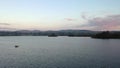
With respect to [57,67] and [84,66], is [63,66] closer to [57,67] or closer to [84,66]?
[57,67]

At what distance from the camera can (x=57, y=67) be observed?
1313 inches

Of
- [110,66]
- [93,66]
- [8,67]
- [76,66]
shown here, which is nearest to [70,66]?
[76,66]

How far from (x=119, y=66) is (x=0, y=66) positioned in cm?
1921

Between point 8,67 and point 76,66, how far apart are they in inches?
427

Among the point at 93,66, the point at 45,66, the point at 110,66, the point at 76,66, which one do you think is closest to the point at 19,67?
the point at 45,66

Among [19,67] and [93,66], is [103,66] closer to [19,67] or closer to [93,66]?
[93,66]

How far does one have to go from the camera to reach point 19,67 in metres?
33.6

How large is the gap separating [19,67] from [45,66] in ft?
13.4

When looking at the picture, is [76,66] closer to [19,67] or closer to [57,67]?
[57,67]

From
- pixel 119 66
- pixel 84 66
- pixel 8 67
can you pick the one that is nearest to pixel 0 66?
pixel 8 67

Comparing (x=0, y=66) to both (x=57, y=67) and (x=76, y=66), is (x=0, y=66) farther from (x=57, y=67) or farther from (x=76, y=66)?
(x=76, y=66)

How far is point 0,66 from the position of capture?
34719 mm

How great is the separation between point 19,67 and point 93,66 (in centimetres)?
1178

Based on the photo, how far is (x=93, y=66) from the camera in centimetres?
3419
